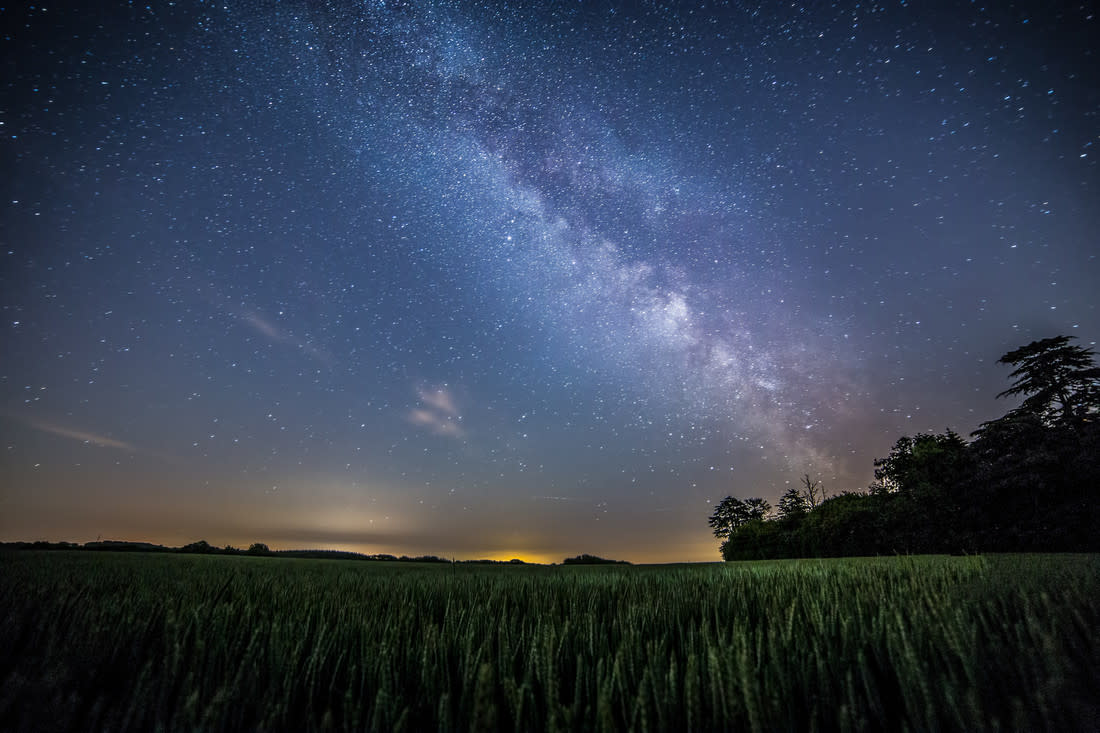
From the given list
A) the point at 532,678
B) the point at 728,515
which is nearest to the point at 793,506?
the point at 728,515

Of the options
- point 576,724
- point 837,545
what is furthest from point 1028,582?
point 837,545

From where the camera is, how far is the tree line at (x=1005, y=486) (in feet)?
69.4

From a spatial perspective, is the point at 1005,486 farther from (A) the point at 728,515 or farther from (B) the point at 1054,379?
(A) the point at 728,515

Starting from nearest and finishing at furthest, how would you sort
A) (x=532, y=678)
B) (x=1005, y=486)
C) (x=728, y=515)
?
1. (x=532, y=678)
2. (x=1005, y=486)
3. (x=728, y=515)

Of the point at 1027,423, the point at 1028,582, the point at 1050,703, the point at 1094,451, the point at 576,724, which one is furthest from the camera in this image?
the point at 1027,423

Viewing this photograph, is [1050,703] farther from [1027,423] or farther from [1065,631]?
[1027,423]

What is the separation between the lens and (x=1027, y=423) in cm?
2344

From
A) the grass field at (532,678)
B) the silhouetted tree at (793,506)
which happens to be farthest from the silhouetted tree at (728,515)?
the grass field at (532,678)

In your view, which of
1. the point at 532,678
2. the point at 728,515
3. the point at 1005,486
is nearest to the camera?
the point at 532,678

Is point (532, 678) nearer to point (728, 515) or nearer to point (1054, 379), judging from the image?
point (1054, 379)

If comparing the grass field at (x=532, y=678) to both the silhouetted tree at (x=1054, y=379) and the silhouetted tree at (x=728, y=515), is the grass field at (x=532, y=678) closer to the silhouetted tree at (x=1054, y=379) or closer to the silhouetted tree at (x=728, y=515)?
the silhouetted tree at (x=1054, y=379)

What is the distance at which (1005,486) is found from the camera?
22.5m

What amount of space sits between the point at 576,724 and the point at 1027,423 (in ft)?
107

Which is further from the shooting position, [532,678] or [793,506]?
[793,506]
